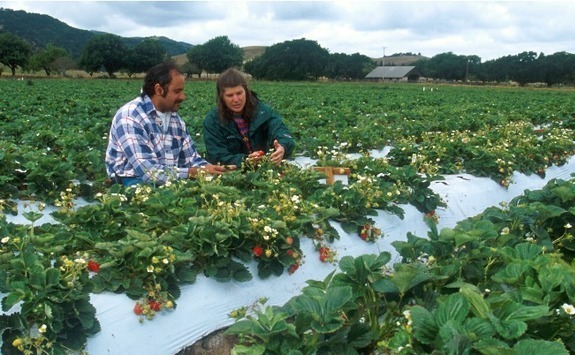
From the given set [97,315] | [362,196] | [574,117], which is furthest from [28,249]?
[574,117]

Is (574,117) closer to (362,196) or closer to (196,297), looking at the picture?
(362,196)

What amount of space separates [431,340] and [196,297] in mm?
1462

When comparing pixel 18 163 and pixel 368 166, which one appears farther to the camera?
A: pixel 368 166

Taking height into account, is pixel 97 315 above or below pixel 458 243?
below

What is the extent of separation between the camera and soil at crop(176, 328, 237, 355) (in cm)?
289

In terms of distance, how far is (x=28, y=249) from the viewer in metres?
2.68

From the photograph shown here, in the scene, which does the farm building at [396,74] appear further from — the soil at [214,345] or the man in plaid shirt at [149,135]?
the soil at [214,345]

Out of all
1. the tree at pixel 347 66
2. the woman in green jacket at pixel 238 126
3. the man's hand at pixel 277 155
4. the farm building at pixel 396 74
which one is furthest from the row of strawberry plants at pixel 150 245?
the farm building at pixel 396 74

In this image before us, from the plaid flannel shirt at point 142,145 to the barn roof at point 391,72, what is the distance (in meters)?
75.2

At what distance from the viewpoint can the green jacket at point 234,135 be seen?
5203 millimetres

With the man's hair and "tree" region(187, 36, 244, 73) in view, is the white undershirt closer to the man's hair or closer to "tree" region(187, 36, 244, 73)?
the man's hair

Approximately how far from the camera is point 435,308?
2.16 m

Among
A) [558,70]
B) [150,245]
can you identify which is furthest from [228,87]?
[558,70]

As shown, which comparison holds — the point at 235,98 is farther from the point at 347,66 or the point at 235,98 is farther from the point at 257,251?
the point at 347,66
